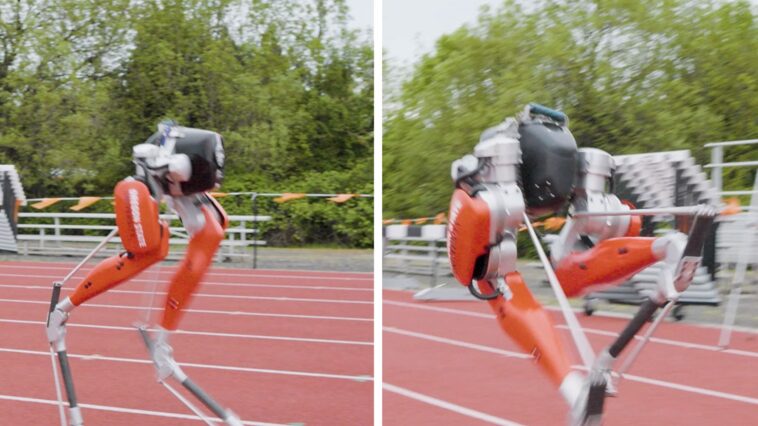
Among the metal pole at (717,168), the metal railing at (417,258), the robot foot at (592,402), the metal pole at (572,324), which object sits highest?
the metal pole at (717,168)

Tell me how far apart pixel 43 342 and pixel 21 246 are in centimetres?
322

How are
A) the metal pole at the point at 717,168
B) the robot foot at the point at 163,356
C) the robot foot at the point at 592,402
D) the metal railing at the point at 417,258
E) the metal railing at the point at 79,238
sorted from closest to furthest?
the robot foot at the point at 592,402 → the robot foot at the point at 163,356 → the metal pole at the point at 717,168 → the metal railing at the point at 417,258 → the metal railing at the point at 79,238

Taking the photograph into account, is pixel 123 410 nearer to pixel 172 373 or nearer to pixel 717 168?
pixel 172 373

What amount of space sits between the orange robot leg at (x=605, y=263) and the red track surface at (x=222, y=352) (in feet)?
3.39

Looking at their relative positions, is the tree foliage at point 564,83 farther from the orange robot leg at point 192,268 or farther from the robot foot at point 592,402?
the robot foot at point 592,402

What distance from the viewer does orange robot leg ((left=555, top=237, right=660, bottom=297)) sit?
204 centimetres

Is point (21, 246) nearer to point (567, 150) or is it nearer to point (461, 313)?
point (461, 313)

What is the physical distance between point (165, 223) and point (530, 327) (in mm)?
1025

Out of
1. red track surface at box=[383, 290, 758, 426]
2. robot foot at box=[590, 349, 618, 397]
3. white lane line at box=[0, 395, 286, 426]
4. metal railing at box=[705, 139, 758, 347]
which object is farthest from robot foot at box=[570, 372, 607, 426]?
metal railing at box=[705, 139, 758, 347]

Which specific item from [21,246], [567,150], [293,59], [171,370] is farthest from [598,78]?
[21,246]

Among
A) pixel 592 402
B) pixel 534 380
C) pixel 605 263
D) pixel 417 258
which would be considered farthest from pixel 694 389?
pixel 417 258

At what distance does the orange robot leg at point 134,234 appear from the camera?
2.49m

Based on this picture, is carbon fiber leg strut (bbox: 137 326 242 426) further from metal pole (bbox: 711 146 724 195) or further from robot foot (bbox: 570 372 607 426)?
metal pole (bbox: 711 146 724 195)

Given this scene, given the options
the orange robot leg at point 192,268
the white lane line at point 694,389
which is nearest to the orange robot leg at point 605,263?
the orange robot leg at point 192,268
